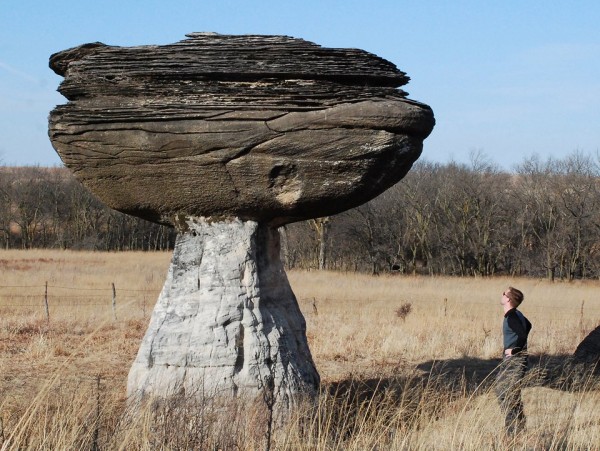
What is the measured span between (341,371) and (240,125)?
5.17 meters

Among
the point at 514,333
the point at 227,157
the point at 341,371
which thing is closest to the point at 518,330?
the point at 514,333

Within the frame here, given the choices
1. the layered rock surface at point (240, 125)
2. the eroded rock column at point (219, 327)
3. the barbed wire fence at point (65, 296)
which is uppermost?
the layered rock surface at point (240, 125)

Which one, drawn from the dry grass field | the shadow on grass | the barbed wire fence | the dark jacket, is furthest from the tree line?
the dark jacket

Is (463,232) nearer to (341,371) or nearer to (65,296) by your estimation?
(65,296)

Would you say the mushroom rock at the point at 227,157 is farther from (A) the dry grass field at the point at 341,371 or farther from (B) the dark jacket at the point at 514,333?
(B) the dark jacket at the point at 514,333

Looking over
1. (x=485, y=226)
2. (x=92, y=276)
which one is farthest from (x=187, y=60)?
(x=485, y=226)

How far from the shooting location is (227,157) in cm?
787

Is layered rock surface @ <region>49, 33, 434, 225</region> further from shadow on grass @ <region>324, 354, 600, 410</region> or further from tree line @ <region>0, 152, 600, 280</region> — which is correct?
tree line @ <region>0, 152, 600, 280</region>

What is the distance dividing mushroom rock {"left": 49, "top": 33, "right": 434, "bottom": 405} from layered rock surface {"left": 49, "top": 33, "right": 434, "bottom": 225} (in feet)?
0.04

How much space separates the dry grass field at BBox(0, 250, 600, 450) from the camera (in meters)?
6.27

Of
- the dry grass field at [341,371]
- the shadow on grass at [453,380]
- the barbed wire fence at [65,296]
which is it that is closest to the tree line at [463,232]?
the dry grass field at [341,371]

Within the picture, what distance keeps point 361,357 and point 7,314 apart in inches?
316

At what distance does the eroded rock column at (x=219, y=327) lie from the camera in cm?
812

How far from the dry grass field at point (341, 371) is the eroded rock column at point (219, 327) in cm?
38
